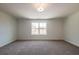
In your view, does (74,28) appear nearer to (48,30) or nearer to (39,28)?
(48,30)

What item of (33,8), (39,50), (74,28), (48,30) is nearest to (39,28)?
(48,30)

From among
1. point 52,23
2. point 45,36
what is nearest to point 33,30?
point 45,36

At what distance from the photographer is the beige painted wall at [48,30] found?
33.1 ft

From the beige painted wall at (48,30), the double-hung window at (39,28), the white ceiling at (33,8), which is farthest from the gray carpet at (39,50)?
the double-hung window at (39,28)

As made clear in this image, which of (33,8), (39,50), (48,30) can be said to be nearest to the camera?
(39,50)

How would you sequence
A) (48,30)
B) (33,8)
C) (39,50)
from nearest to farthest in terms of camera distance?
(39,50)
(33,8)
(48,30)

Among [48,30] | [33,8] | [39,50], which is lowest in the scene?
[39,50]

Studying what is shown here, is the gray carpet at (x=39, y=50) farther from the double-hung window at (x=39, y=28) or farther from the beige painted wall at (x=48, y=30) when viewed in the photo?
the double-hung window at (x=39, y=28)

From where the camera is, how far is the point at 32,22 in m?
10.1

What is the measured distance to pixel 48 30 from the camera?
10.1 metres

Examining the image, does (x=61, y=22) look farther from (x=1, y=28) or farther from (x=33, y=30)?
(x=1, y=28)
